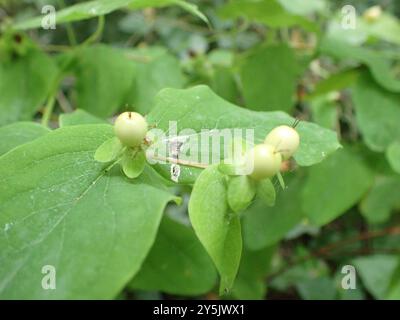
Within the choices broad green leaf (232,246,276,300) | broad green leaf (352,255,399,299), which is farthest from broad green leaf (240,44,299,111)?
broad green leaf (352,255,399,299)

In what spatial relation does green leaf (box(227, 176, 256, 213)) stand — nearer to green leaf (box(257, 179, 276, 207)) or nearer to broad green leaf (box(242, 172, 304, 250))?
green leaf (box(257, 179, 276, 207))

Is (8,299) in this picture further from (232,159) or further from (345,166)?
(345,166)

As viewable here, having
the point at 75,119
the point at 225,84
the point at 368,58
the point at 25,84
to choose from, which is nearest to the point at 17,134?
the point at 75,119

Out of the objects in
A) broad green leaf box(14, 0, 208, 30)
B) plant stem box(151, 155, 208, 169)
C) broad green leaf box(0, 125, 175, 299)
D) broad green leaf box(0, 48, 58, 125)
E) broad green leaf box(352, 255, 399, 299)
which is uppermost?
broad green leaf box(0, 48, 58, 125)

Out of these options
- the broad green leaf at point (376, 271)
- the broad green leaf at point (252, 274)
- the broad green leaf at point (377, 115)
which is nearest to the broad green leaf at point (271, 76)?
the broad green leaf at point (377, 115)

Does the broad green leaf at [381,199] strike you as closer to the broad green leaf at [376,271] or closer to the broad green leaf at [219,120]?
the broad green leaf at [376,271]

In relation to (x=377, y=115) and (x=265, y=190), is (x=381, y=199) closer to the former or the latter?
(x=377, y=115)

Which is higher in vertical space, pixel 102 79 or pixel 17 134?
pixel 102 79
